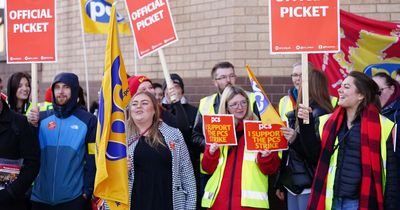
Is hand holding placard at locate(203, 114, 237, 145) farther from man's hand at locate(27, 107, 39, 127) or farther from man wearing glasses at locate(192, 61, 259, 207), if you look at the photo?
man's hand at locate(27, 107, 39, 127)

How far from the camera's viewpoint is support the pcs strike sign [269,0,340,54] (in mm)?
4879

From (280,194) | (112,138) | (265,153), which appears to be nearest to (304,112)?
(265,153)

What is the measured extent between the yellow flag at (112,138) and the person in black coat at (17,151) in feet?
2.03

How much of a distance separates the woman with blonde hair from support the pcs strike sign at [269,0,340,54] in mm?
1089

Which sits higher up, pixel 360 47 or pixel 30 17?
pixel 30 17

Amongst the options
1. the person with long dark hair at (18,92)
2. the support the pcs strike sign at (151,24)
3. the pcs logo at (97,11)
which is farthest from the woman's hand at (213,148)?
the pcs logo at (97,11)

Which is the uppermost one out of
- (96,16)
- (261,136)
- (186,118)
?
(96,16)

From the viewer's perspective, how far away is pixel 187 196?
4.96 m

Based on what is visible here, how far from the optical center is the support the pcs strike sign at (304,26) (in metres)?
4.88

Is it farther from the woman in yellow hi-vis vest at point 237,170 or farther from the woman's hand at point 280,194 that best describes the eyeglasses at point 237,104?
the woman's hand at point 280,194

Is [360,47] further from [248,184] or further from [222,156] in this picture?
[248,184]

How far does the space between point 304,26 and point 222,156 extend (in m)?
1.29

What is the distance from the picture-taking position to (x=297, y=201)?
17.2ft

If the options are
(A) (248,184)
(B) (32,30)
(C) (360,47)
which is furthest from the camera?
(C) (360,47)
